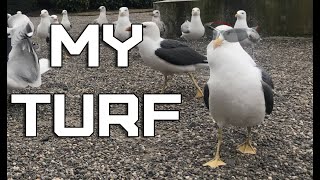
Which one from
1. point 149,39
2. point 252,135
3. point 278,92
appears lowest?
point 252,135

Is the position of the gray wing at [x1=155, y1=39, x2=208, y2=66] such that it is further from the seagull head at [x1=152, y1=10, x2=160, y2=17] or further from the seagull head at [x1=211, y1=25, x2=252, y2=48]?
the seagull head at [x1=152, y1=10, x2=160, y2=17]

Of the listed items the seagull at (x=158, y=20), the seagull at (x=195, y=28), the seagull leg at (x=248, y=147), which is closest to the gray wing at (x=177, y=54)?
the seagull leg at (x=248, y=147)

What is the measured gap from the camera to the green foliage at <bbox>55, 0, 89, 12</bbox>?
1858 centimetres

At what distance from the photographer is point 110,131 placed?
430 centimetres

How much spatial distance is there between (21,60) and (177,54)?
5.45 feet

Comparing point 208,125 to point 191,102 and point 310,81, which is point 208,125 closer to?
point 191,102

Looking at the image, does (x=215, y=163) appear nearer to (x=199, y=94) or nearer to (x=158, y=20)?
(x=199, y=94)

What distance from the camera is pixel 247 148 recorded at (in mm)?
3623

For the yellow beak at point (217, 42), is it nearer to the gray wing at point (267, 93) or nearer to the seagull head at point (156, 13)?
the gray wing at point (267, 93)

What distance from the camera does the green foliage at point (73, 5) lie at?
18.6 metres

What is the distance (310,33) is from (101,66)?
4.48 meters

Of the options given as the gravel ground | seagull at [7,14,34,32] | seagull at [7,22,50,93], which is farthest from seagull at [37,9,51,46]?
seagull at [7,22,50,93]

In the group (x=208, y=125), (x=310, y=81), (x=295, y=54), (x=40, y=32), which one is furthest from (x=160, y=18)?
(x=208, y=125)

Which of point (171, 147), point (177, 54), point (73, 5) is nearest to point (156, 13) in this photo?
point (177, 54)
